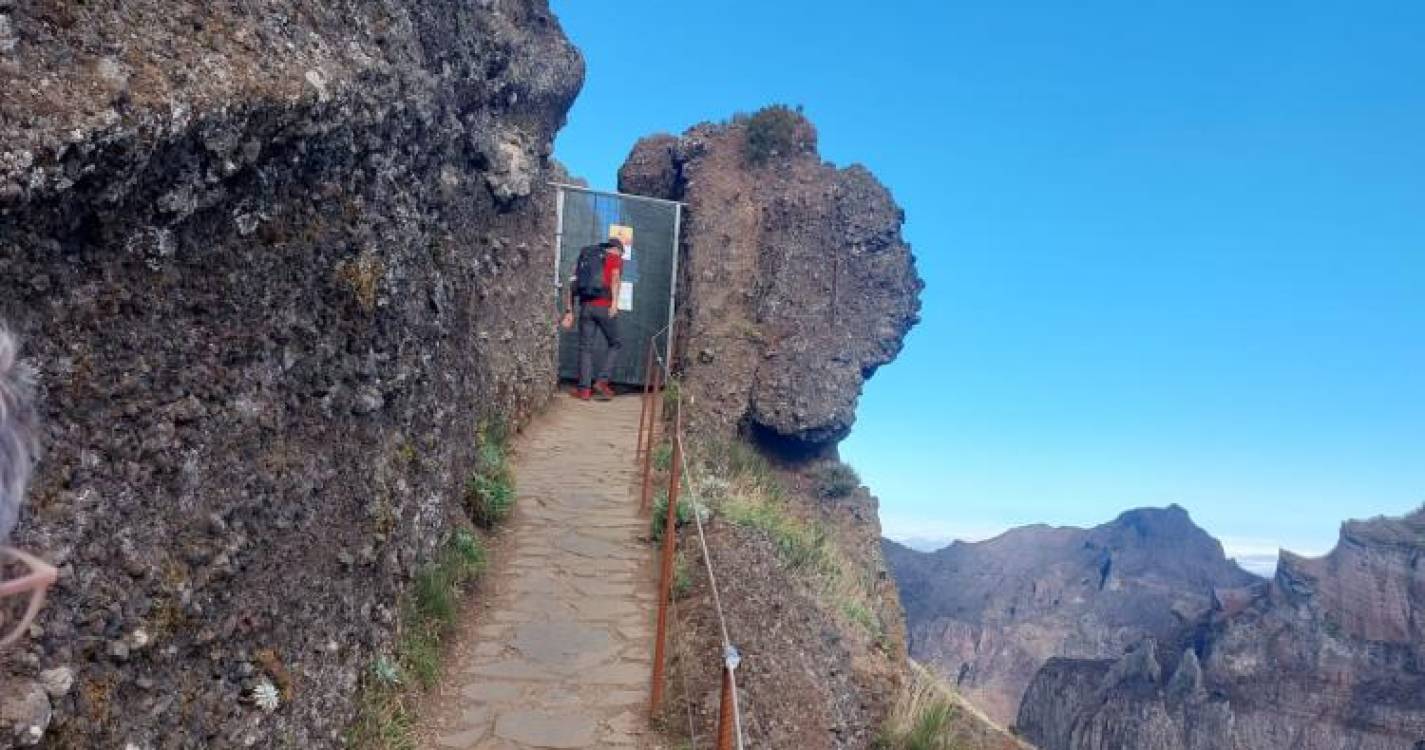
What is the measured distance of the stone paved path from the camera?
578cm

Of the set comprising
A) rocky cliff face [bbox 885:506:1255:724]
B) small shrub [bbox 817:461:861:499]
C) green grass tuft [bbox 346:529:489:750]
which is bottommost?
rocky cliff face [bbox 885:506:1255:724]

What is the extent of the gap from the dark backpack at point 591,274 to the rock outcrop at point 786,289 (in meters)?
2.22

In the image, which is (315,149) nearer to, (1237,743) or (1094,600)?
(1237,743)

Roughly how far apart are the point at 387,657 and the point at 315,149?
2.71 metres

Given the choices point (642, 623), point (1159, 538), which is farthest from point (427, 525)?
point (1159, 538)

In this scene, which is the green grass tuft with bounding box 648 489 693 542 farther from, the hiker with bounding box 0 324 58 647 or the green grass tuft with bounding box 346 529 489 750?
the hiker with bounding box 0 324 58 647

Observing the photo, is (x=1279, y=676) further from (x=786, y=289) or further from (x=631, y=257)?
(x=631, y=257)

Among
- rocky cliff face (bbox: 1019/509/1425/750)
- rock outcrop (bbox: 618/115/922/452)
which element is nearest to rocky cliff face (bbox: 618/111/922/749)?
rock outcrop (bbox: 618/115/922/452)

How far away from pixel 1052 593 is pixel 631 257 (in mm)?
42913

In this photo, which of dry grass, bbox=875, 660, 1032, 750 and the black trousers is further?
the black trousers

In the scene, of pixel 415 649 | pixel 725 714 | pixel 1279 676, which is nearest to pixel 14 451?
pixel 725 714

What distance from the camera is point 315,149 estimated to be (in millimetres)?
4383

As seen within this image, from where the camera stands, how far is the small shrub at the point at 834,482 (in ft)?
55.8

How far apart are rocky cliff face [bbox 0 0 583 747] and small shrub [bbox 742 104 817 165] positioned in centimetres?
1349
